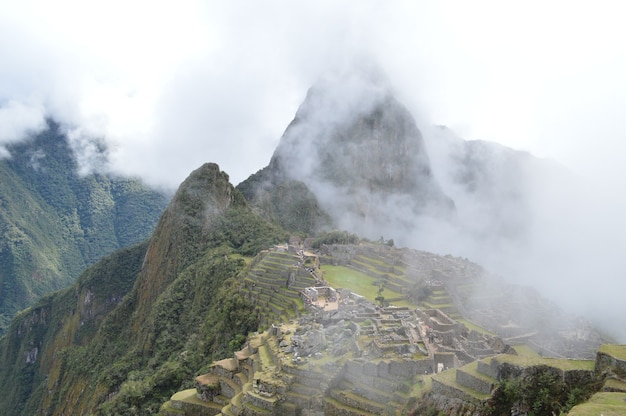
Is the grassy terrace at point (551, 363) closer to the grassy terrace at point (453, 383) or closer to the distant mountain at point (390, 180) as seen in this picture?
the grassy terrace at point (453, 383)

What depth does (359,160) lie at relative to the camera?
449ft

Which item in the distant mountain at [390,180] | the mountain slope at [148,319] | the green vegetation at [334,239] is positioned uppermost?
the distant mountain at [390,180]

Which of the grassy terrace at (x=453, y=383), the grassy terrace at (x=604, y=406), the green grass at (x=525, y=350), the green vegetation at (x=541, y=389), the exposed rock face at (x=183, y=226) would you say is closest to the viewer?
the grassy terrace at (x=604, y=406)

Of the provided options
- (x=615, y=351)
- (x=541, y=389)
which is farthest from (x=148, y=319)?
(x=615, y=351)

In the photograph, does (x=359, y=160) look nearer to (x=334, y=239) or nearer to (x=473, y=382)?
(x=334, y=239)

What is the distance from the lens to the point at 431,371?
16.9 meters

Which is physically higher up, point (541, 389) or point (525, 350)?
point (525, 350)

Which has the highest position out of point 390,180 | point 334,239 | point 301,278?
point 390,180

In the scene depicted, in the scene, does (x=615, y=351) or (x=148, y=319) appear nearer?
(x=615, y=351)

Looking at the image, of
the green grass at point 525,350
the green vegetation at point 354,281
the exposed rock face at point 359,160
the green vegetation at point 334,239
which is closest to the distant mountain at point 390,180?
the exposed rock face at point 359,160

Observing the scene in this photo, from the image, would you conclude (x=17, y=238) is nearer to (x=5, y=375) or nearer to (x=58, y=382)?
(x=5, y=375)

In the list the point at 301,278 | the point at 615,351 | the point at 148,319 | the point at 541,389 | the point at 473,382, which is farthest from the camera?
the point at 148,319

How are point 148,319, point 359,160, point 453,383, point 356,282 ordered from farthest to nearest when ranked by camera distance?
point 359,160 < point 148,319 < point 356,282 < point 453,383

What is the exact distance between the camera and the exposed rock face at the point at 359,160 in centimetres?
12938
